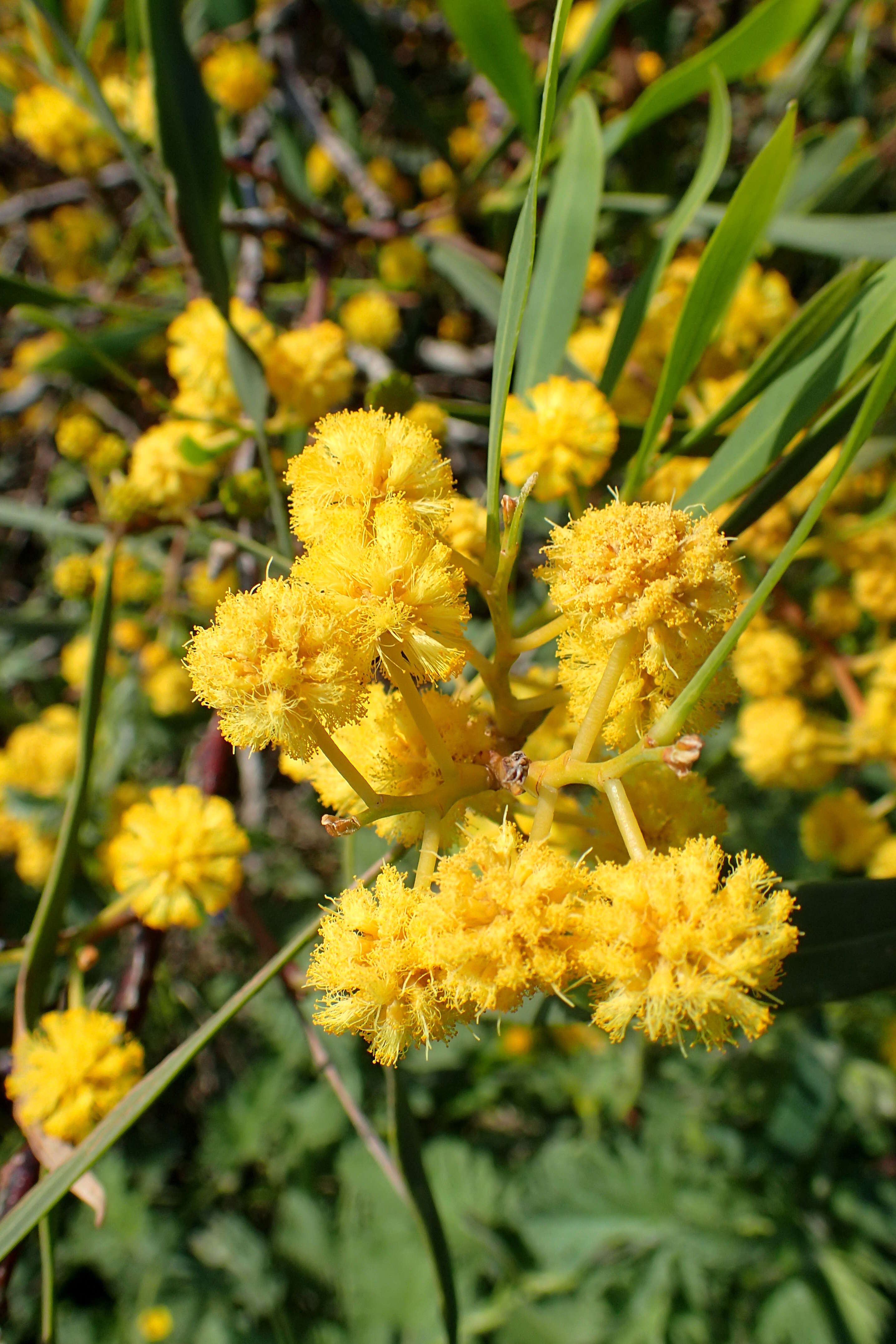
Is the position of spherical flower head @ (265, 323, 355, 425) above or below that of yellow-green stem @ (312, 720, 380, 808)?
above

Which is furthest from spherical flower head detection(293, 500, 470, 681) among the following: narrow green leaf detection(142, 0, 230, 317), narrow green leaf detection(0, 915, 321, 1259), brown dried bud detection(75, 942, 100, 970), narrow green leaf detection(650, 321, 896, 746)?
brown dried bud detection(75, 942, 100, 970)

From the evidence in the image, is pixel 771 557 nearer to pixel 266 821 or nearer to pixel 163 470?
pixel 163 470

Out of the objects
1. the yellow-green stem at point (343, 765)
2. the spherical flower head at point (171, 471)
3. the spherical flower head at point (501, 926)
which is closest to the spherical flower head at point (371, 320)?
the spherical flower head at point (171, 471)

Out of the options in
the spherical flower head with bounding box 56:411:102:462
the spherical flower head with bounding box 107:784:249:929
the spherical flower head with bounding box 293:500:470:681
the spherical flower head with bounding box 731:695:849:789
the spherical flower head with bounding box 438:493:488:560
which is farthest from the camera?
the spherical flower head with bounding box 56:411:102:462

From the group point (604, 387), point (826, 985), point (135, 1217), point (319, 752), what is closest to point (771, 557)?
point (604, 387)

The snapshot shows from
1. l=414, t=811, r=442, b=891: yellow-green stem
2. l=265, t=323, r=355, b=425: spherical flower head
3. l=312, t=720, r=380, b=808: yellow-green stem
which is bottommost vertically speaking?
l=414, t=811, r=442, b=891: yellow-green stem

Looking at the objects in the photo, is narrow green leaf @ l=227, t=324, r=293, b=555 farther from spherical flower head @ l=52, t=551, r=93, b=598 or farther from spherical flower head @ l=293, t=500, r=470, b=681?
spherical flower head @ l=52, t=551, r=93, b=598
